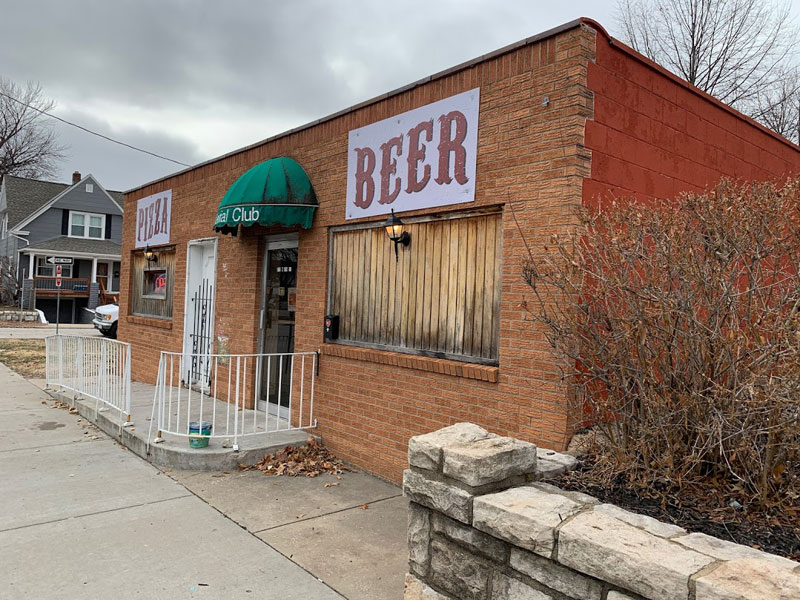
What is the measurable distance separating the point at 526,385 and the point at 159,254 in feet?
27.2

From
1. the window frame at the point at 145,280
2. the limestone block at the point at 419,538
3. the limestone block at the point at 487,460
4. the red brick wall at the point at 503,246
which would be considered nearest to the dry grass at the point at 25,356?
the window frame at the point at 145,280

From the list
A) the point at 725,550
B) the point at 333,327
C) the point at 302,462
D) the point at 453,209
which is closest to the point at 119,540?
the point at 302,462

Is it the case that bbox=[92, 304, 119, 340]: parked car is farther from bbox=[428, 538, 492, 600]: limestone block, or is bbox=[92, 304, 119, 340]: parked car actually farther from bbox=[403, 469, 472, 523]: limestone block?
bbox=[428, 538, 492, 600]: limestone block

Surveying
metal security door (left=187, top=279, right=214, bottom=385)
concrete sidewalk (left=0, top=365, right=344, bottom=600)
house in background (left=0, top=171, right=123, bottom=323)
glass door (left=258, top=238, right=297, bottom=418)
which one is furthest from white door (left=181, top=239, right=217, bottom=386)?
house in background (left=0, top=171, right=123, bottom=323)

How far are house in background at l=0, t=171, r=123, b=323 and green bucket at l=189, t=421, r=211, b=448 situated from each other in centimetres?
2358

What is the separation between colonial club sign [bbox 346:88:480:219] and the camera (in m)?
5.06

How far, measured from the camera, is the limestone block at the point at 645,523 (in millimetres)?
2473

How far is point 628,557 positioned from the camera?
2221 millimetres

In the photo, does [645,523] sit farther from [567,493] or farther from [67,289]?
[67,289]

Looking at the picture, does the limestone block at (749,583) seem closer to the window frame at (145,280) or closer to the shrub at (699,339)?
the shrub at (699,339)

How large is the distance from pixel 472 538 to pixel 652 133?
150 inches

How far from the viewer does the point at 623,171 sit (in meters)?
4.66

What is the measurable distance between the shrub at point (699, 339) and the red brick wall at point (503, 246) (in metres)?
0.75

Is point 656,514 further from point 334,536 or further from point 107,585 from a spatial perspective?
point 107,585
